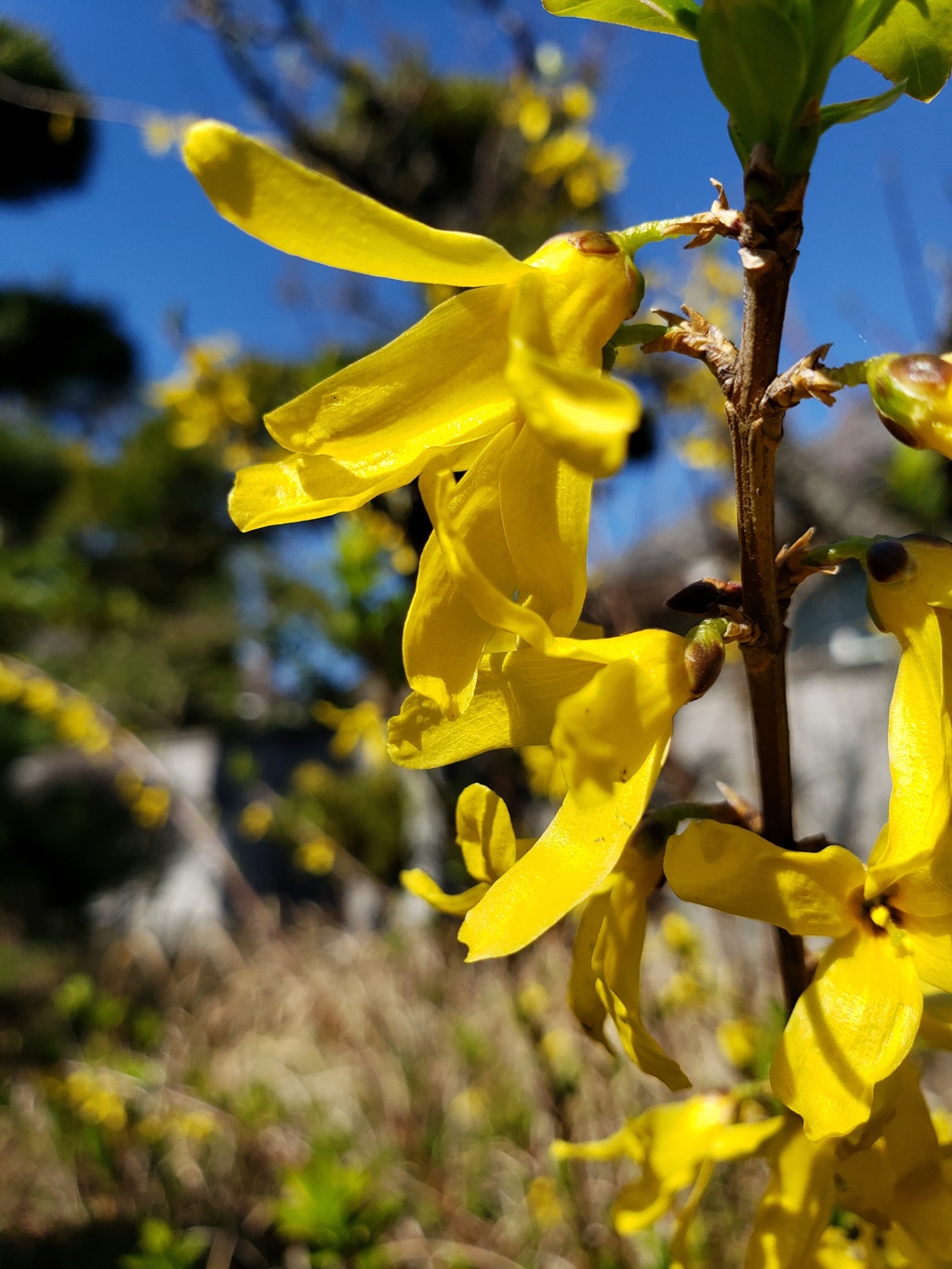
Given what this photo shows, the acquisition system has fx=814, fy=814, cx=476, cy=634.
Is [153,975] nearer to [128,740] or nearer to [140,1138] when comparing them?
[128,740]

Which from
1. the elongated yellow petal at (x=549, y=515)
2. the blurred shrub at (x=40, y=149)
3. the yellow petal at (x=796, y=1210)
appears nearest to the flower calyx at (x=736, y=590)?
the elongated yellow petal at (x=549, y=515)

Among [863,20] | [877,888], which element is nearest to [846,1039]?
[877,888]

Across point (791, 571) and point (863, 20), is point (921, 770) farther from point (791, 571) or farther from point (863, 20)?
point (863, 20)

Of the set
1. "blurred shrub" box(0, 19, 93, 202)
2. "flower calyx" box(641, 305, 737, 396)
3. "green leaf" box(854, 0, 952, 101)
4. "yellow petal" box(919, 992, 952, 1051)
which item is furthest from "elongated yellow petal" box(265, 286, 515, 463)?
"blurred shrub" box(0, 19, 93, 202)

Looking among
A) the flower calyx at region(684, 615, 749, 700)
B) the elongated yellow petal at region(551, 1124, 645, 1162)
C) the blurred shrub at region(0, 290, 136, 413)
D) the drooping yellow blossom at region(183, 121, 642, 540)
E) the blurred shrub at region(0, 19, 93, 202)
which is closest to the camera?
the drooping yellow blossom at region(183, 121, 642, 540)

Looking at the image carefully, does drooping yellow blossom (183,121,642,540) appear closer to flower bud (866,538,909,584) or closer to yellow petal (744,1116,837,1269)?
flower bud (866,538,909,584)

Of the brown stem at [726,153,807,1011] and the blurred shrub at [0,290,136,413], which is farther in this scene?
the blurred shrub at [0,290,136,413]
